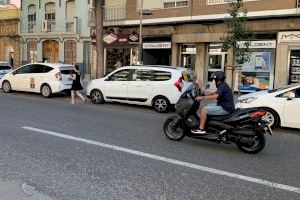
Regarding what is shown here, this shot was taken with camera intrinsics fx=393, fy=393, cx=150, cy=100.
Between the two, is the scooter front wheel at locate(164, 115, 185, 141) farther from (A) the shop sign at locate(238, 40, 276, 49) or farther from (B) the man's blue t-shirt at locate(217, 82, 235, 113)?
(A) the shop sign at locate(238, 40, 276, 49)

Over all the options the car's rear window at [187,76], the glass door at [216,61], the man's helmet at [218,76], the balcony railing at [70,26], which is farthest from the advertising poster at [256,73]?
the balcony railing at [70,26]

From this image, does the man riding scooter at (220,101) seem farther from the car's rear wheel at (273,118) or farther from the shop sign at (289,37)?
the shop sign at (289,37)

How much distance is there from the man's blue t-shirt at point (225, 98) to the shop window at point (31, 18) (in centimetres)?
2663

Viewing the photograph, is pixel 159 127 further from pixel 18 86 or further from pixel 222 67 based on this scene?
pixel 222 67

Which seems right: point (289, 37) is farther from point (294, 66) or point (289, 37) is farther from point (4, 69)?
point (4, 69)

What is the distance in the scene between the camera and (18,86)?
1761 centimetres

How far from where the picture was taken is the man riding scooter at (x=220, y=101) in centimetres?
755

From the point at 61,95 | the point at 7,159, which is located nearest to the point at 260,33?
the point at 61,95

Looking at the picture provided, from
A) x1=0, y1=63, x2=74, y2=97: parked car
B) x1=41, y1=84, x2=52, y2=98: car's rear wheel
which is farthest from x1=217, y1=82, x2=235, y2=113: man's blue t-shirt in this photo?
x1=41, y1=84, x2=52, y2=98: car's rear wheel

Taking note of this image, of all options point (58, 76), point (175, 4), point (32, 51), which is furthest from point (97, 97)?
point (32, 51)

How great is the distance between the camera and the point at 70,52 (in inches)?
1139

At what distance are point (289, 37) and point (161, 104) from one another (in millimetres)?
7819

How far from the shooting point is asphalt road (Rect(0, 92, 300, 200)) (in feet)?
16.4

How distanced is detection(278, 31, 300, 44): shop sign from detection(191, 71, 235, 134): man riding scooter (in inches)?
441
